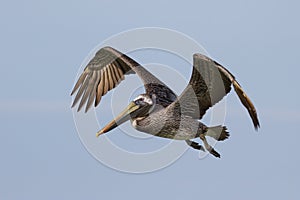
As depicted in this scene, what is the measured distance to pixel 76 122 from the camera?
43.1ft

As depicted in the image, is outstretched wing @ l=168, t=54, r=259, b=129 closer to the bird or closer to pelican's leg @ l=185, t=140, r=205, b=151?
the bird

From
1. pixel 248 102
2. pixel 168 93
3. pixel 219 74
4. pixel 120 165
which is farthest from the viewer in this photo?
pixel 168 93

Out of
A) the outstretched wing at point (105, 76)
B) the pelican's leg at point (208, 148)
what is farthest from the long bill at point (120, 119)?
the pelican's leg at point (208, 148)

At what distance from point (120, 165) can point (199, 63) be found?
7.19 ft

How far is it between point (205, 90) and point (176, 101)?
1.77 ft

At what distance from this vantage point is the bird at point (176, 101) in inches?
472

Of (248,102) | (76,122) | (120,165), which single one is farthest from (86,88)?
(248,102)

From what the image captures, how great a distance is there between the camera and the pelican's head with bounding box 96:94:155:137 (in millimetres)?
13116

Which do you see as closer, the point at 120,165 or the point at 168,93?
the point at 120,165

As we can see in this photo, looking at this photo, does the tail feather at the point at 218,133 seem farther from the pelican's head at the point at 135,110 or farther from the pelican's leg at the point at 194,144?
the pelican's head at the point at 135,110

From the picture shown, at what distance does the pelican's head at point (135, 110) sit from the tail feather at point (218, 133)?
3.48 ft

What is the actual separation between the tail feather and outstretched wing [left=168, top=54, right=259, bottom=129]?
31cm

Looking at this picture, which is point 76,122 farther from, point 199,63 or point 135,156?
point 199,63

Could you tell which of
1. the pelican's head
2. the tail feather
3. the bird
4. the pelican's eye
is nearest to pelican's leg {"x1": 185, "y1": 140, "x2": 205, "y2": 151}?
the bird
